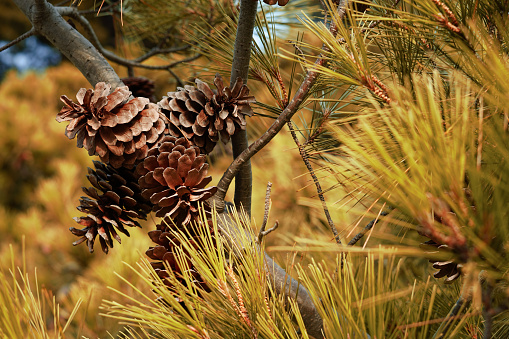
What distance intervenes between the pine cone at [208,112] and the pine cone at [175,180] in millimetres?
24

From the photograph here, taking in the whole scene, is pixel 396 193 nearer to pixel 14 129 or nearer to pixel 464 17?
pixel 464 17

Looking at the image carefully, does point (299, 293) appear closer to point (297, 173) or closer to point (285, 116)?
point (285, 116)

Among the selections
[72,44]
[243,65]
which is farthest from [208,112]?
[72,44]

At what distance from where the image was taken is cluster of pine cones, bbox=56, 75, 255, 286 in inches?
14.7

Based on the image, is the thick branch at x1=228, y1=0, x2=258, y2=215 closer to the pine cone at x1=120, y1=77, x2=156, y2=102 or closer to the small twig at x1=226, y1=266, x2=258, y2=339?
the small twig at x1=226, y1=266, x2=258, y2=339

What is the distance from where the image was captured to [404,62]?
0.36m

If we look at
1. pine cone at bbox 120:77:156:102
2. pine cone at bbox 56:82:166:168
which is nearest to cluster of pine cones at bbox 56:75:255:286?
pine cone at bbox 56:82:166:168

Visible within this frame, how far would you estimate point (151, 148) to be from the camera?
0.38 metres

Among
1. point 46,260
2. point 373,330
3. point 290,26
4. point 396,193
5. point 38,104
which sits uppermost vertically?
point 38,104

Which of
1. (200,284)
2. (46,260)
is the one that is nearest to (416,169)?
(200,284)

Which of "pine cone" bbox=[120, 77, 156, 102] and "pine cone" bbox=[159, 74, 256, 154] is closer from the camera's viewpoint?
"pine cone" bbox=[159, 74, 256, 154]

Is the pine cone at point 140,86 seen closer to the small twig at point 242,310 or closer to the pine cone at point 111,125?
the pine cone at point 111,125

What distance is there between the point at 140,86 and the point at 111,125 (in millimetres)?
239

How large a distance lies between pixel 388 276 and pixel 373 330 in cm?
5
